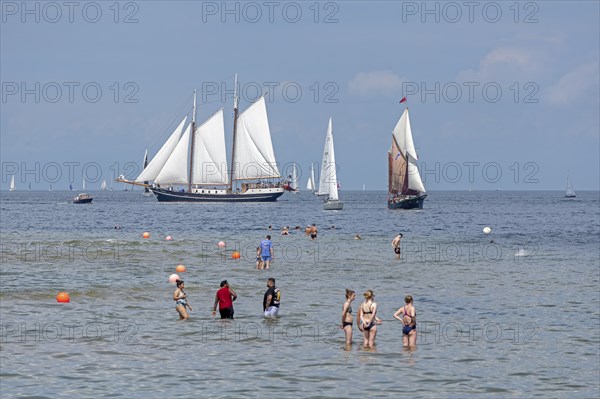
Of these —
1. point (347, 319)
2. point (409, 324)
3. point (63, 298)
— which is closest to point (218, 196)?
point (63, 298)

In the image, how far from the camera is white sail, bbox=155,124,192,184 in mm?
165000

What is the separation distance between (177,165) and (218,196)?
17.0 meters

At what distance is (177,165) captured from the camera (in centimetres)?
16625

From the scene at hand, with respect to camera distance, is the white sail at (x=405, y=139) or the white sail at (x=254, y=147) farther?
the white sail at (x=254, y=147)

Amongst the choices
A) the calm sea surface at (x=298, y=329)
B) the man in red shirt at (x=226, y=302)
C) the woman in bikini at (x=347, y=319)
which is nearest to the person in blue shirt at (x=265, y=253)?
the calm sea surface at (x=298, y=329)

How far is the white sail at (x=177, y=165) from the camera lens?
541 ft

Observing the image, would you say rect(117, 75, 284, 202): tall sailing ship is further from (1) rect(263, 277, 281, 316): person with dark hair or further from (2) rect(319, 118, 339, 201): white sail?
(1) rect(263, 277, 281, 316): person with dark hair

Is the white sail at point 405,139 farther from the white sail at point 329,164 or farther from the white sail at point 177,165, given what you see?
the white sail at point 177,165

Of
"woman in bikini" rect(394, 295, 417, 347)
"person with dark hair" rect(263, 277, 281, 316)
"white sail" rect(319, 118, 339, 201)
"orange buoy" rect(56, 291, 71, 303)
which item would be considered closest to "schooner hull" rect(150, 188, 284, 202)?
"white sail" rect(319, 118, 339, 201)

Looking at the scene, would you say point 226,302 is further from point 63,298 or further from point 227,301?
point 63,298

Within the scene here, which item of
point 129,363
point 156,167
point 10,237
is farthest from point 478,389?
point 156,167

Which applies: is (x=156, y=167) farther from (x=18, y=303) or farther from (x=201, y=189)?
(x=18, y=303)

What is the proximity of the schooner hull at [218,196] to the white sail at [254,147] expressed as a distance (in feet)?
32.2

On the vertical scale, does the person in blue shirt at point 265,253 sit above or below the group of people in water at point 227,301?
above
